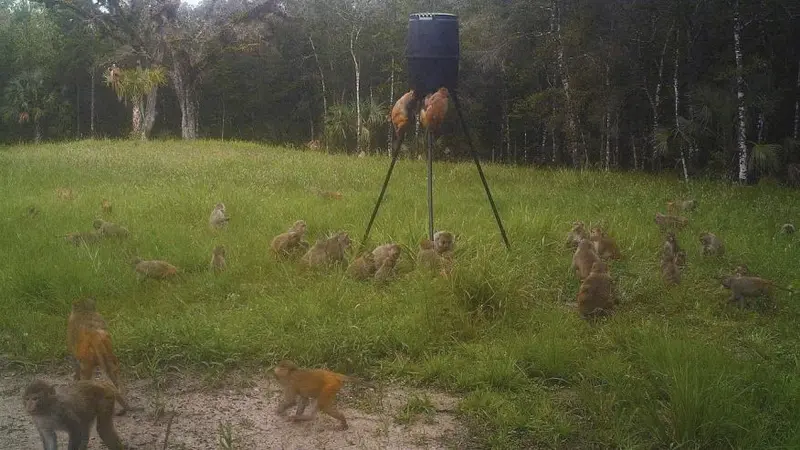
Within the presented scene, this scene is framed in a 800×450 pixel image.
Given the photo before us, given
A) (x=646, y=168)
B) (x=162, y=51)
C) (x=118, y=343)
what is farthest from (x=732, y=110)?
(x=162, y=51)

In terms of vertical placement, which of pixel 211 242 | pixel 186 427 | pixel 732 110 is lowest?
pixel 186 427

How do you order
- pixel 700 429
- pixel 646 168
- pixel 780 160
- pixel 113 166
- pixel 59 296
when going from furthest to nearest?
pixel 646 168 → pixel 780 160 → pixel 113 166 → pixel 59 296 → pixel 700 429

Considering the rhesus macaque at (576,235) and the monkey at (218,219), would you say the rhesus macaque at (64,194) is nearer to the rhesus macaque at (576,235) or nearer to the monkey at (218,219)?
the monkey at (218,219)

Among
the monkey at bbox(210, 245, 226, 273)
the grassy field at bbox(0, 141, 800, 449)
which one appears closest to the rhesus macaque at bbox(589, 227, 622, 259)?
the grassy field at bbox(0, 141, 800, 449)

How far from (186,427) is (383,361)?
1361mm

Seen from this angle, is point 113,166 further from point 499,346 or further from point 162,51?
point 162,51

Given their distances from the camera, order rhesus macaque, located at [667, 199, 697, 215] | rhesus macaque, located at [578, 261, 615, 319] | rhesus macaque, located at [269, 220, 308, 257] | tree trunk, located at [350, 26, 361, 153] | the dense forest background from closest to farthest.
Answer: rhesus macaque, located at [578, 261, 615, 319]
rhesus macaque, located at [269, 220, 308, 257]
rhesus macaque, located at [667, 199, 697, 215]
the dense forest background
tree trunk, located at [350, 26, 361, 153]

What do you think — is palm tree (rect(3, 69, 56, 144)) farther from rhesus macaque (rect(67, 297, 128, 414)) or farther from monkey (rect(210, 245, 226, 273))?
rhesus macaque (rect(67, 297, 128, 414))

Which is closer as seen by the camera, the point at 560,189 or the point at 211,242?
the point at 211,242

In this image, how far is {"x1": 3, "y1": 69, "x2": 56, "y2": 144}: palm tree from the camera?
2716 cm

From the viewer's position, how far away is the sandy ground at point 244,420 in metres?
3.70

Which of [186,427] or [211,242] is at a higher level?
[211,242]

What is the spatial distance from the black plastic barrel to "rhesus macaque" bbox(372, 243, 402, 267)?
57.2 inches

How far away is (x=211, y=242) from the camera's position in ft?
24.3
